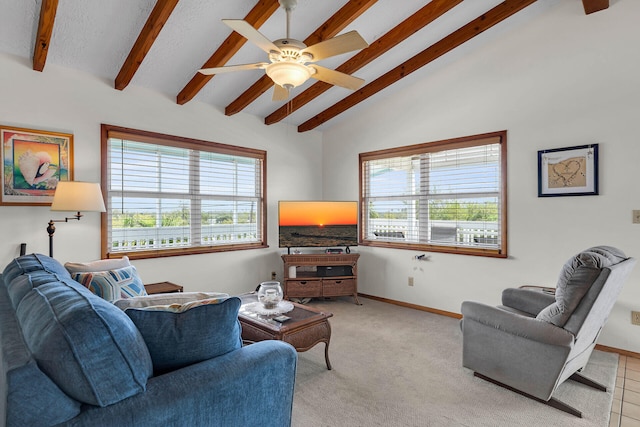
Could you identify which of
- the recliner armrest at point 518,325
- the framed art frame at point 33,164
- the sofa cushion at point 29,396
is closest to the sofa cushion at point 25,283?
the sofa cushion at point 29,396

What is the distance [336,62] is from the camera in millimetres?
3766

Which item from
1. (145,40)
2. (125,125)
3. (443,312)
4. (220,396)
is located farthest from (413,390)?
(125,125)

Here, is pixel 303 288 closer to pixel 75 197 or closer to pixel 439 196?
pixel 439 196

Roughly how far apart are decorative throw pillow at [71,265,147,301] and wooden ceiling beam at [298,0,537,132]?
10.6ft

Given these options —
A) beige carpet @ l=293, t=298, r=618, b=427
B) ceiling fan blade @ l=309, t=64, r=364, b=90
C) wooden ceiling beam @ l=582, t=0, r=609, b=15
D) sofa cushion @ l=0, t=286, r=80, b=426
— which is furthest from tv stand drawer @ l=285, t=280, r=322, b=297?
wooden ceiling beam @ l=582, t=0, r=609, b=15

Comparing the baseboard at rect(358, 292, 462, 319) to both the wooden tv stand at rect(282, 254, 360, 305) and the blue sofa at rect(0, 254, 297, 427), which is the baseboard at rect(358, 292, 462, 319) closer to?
the wooden tv stand at rect(282, 254, 360, 305)

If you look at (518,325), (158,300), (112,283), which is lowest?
(518,325)

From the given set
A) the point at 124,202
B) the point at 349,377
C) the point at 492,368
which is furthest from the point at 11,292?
the point at 492,368

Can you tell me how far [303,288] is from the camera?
4594 millimetres

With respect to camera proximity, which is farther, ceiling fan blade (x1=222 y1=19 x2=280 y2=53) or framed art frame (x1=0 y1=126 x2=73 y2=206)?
framed art frame (x1=0 y1=126 x2=73 y2=206)

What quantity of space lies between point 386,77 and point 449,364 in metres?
3.10

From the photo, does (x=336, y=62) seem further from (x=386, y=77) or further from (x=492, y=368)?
(x=492, y=368)

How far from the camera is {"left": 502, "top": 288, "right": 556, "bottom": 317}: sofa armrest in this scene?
281cm

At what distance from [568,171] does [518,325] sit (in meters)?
1.88
